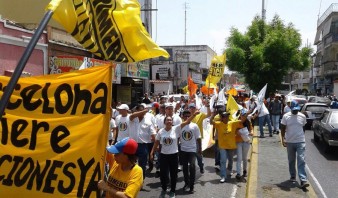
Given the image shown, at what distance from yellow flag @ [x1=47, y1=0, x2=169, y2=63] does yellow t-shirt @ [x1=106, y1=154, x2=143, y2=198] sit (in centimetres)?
113

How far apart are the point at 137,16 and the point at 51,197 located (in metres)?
1.99

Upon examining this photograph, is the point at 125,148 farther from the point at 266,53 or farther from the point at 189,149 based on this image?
the point at 266,53

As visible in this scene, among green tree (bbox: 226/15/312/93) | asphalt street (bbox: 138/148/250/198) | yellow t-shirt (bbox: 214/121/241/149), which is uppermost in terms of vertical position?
green tree (bbox: 226/15/312/93)

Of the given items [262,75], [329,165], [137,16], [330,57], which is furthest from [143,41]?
[330,57]

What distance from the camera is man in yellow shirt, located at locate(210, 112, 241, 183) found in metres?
9.37

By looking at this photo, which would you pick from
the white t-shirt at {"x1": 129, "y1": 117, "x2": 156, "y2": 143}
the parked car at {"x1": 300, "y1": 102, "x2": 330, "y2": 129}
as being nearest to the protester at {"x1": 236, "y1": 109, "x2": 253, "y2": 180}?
the white t-shirt at {"x1": 129, "y1": 117, "x2": 156, "y2": 143}

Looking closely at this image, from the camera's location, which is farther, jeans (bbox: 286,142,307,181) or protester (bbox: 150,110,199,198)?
jeans (bbox: 286,142,307,181)

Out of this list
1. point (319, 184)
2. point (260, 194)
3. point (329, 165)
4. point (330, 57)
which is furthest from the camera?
point (330, 57)

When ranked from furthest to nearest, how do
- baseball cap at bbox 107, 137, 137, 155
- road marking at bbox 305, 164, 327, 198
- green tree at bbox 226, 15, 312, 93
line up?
green tree at bbox 226, 15, 312, 93 < road marking at bbox 305, 164, 327, 198 < baseball cap at bbox 107, 137, 137, 155

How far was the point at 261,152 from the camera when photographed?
13.1 m

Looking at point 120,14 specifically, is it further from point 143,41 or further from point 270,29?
point 270,29

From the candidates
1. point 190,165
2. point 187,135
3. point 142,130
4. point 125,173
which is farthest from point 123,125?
point 125,173

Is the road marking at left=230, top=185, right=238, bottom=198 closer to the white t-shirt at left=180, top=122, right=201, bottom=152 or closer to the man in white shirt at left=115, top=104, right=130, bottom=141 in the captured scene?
the white t-shirt at left=180, top=122, right=201, bottom=152

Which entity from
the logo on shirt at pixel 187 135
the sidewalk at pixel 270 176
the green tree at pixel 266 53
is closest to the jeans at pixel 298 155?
the sidewalk at pixel 270 176
